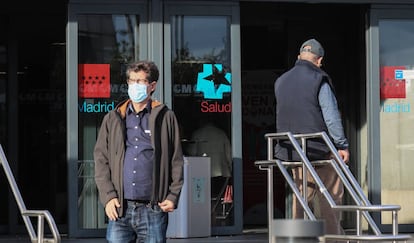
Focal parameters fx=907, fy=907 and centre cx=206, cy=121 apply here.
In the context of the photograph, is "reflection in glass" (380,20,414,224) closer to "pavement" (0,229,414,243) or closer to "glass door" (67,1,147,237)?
"pavement" (0,229,414,243)

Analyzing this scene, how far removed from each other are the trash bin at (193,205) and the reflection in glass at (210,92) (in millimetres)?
209

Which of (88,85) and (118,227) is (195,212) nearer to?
(88,85)

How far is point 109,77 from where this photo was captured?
10359 millimetres

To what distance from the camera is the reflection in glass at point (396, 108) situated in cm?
1094

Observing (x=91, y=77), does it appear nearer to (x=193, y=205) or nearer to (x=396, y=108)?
(x=193, y=205)

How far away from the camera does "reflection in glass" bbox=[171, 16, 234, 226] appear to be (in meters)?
10.5

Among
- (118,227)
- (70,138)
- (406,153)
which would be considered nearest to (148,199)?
(118,227)

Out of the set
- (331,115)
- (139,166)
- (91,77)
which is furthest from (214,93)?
(139,166)

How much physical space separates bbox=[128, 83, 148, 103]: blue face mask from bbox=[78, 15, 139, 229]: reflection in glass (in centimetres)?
467

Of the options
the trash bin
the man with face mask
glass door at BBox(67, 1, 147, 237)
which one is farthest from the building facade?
the man with face mask

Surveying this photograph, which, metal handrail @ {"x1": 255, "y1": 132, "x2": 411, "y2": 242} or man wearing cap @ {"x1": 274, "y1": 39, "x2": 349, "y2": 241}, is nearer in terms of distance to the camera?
metal handrail @ {"x1": 255, "y1": 132, "x2": 411, "y2": 242}

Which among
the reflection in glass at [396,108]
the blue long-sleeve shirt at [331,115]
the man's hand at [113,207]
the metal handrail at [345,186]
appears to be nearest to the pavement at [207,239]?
the reflection in glass at [396,108]

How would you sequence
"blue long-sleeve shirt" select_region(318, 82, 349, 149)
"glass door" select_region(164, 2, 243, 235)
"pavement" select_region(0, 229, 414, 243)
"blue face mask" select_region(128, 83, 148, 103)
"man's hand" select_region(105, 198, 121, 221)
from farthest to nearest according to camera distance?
"glass door" select_region(164, 2, 243, 235)
"pavement" select_region(0, 229, 414, 243)
"blue long-sleeve shirt" select_region(318, 82, 349, 149)
"blue face mask" select_region(128, 83, 148, 103)
"man's hand" select_region(105, 198, 121, 221)

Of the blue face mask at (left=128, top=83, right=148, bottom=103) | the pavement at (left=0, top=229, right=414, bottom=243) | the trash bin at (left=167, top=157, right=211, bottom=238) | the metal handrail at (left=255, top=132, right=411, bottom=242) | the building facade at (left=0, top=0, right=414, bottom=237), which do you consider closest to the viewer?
the blue face mask at (left=128, top=83, right=148, bottom=103)
